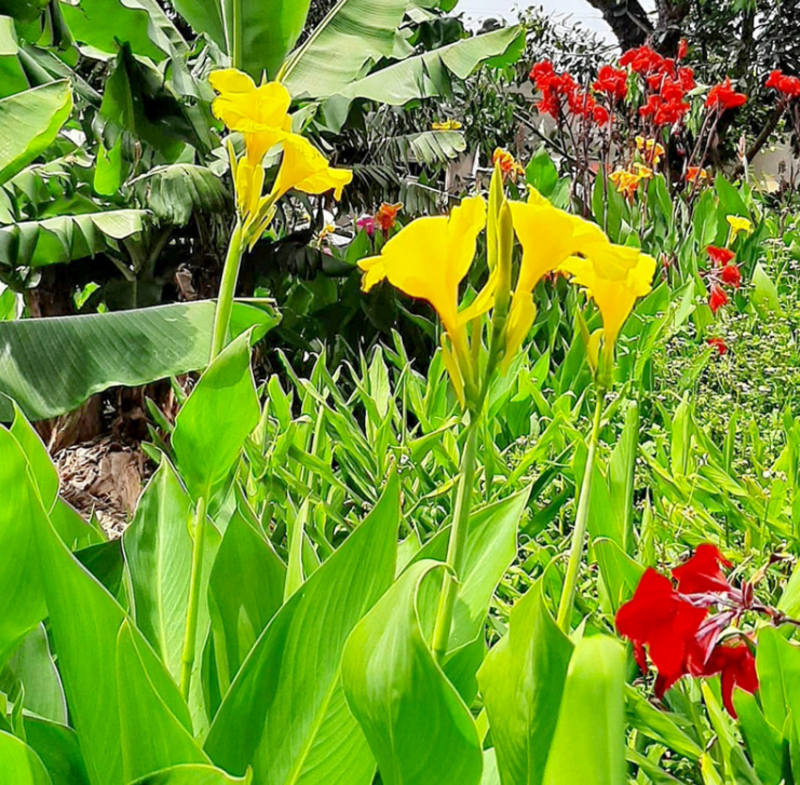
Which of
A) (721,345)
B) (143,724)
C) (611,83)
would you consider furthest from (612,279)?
(611,83)

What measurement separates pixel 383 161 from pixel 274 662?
3.21m

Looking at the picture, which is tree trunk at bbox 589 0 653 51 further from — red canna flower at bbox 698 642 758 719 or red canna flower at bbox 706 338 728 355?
red canna flower at bbox 698 642 758 719

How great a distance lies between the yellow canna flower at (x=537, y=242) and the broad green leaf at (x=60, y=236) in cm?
188

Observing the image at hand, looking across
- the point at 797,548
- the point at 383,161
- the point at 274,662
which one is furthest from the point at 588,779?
the point at 383,161

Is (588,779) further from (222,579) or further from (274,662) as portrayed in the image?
(222,579)

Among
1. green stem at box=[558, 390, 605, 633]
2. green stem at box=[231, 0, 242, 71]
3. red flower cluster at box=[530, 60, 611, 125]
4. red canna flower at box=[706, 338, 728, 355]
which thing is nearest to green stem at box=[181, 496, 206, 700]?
green stem at box=[558, 390, 605, 633]

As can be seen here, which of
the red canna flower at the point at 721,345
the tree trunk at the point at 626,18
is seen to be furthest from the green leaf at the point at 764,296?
the tree trunk at the point at 626,18

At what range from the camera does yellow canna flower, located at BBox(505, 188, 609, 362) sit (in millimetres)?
397

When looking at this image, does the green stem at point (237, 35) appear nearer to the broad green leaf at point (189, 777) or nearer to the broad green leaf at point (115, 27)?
the broad green leaf at point (115, 27)

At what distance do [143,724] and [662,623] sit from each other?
1.00 feet

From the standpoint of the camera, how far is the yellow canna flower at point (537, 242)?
40cm

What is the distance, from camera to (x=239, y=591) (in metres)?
0.67

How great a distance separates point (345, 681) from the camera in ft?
1.39

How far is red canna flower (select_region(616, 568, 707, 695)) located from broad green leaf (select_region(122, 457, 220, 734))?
33cm
